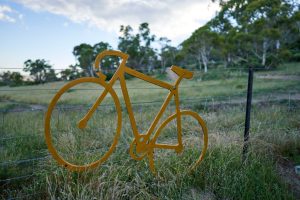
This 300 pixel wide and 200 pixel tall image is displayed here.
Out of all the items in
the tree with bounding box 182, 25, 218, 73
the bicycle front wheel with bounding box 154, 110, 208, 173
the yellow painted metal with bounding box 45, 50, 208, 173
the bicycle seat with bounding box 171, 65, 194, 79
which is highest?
the tree with bounding box 182, 25, 218, 73

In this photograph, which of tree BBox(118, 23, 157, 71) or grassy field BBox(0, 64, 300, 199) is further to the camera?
tree BBox(118, 23, 157, 71)

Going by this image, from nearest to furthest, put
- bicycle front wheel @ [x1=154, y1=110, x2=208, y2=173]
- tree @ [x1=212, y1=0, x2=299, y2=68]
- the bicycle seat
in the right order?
the bicycle seat
bicycle front wheel @ [x1=154, y1=110, x2=208, y2=173]
tree @ [x1=212, y1=0, x2=299, y2=68]

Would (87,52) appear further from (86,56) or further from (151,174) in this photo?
(151,174)

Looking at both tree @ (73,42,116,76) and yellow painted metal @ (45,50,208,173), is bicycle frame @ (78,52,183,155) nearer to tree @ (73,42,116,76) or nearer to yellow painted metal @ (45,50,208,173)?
yellow painted metal @ (45,50,208,173)

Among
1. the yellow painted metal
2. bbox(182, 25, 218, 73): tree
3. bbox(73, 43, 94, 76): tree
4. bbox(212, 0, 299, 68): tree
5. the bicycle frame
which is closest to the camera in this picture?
the yellow painted metal

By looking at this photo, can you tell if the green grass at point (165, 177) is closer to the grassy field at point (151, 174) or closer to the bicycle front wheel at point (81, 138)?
the grassy field at point (151, 174)

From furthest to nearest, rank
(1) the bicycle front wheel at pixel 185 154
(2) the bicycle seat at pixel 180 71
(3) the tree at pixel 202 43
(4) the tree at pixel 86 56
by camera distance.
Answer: (4) the tree at pixel 86 56
(3) the tree at pixel 202 43
(1) the bicycle front wheel at pixel 185 154
(2) the bicycle seat at pixel 180 71

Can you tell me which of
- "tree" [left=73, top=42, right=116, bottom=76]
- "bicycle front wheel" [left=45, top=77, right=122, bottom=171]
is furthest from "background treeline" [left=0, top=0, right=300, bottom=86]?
"bicycle front wheel" [left=45, top=77, right=122, bottom=171]

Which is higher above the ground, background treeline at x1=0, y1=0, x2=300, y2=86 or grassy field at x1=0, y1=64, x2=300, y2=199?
Result: background treeline at x1=0, y1=0, x2=300, y2=86

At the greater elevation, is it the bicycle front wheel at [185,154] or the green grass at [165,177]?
the bicycle front wheel at [185,154]

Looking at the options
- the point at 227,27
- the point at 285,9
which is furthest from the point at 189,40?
the point at 285,9

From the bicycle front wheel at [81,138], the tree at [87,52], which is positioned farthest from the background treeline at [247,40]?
the bicycle front wheel at [81,138]

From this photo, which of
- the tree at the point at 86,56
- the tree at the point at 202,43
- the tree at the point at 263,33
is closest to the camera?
the tree at the point at 263,33

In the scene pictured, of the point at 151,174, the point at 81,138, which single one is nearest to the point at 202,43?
the point at 81,138
